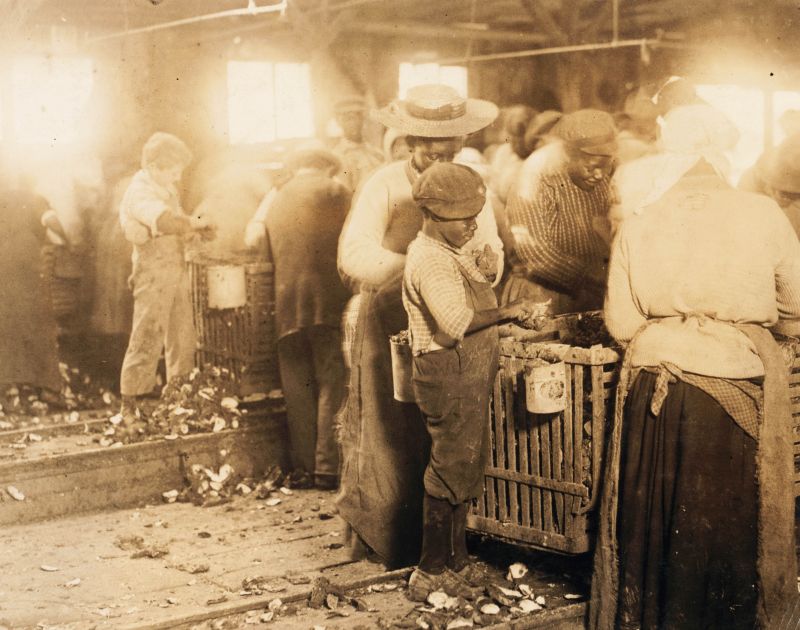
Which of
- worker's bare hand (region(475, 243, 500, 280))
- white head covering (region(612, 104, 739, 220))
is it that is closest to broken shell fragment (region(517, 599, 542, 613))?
worker's bare hand (region(475, 243, 500, 280))

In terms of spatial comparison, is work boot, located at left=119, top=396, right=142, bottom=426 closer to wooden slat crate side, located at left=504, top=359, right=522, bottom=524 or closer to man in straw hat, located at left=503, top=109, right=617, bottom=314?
man in straw hat, located at left=503, top=109, right=617, bottom=314

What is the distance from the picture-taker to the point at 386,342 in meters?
5.89

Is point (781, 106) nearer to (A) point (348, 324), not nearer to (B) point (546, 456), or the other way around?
(A) point (348, 324)

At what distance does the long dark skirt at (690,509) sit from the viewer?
4461mm

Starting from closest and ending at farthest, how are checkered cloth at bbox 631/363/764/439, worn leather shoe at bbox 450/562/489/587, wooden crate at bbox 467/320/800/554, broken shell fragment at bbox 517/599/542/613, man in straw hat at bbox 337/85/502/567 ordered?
checkered cloth at bbox 631/363/764/439
wooden crate at bbox 467/320/800/554
broken shell fragment at bbox 517/599/542/613
worn leather shoe at bbox 450/562/489/587
man in straw hat at bbox 337/85/502/567

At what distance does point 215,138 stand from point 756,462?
596 cm

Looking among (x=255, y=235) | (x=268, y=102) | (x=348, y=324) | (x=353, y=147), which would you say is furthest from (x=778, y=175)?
(x=268, y=102)

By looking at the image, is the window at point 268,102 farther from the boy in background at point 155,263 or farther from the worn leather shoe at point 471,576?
the worn leather shoe at point 471,576

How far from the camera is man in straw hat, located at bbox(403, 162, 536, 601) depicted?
485 cm

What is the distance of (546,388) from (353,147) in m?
5.69

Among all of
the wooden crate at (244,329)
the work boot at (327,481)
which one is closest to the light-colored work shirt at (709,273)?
the work boot at (327,481)

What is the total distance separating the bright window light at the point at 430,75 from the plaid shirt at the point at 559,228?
644cm

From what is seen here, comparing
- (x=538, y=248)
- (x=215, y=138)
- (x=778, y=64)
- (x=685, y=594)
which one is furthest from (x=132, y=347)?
(x=778, y=64)

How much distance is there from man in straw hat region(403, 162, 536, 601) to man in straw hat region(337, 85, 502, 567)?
0.74m
